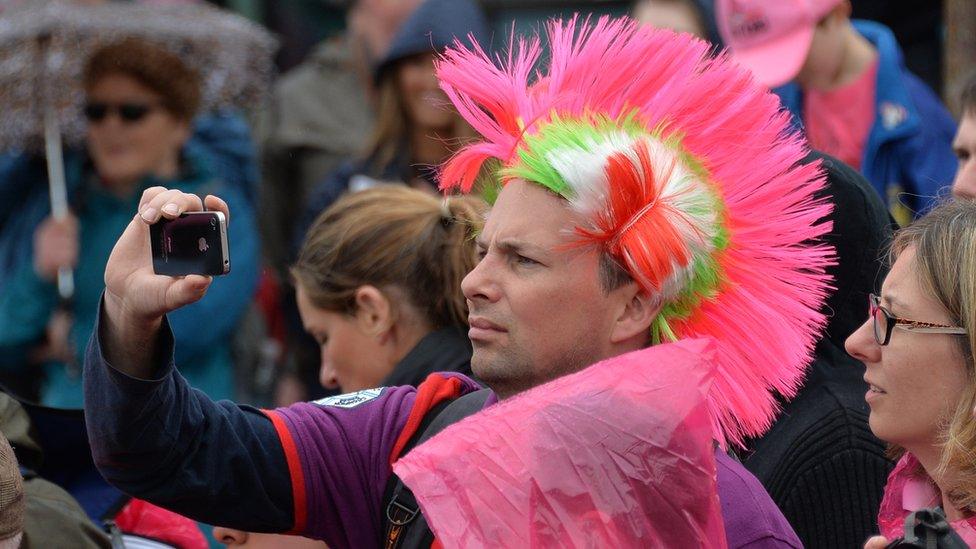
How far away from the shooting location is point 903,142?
4.60 metres

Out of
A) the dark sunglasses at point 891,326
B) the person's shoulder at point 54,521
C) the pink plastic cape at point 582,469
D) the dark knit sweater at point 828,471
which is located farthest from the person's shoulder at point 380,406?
the dark sunglasses at point 891,326

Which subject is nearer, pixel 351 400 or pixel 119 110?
pixel 351 400

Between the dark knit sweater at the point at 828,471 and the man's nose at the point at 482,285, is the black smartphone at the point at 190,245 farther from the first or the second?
the dark knit sweater at the point at 828,471

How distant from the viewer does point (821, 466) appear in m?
2.95

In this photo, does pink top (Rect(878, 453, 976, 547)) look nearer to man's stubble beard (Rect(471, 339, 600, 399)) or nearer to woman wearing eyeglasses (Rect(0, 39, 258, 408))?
man's stubble beard (Rect(471, 339, 600, 399))

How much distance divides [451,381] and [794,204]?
75 centimetres

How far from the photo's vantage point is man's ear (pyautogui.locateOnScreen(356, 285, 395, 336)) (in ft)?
11.5

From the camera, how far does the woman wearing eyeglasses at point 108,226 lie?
491cm

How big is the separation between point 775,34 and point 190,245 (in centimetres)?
283

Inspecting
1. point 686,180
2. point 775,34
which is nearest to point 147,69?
point 775,34

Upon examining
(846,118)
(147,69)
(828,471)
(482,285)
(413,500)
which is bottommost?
(828,471)

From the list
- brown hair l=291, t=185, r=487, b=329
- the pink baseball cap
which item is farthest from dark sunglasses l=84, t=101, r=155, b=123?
the pink baseball cap

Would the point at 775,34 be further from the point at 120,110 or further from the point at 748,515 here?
the point at 748,515

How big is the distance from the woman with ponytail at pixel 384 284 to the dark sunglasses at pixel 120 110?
1.71 m
